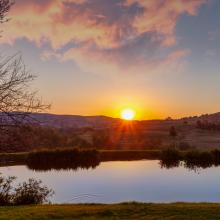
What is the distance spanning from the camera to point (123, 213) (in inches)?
609

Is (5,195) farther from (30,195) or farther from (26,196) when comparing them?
(30,195)

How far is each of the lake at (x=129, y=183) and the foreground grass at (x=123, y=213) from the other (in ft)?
20.1

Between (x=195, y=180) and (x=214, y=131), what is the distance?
2551 inches

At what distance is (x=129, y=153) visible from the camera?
4778cm

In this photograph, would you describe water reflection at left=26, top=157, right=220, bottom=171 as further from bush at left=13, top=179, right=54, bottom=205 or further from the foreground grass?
the foreground grass

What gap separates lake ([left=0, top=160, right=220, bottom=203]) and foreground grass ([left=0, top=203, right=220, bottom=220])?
20.1 feet

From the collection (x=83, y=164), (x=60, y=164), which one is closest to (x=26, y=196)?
(x=60, y=164)

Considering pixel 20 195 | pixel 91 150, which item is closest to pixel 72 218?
pixel 20 195

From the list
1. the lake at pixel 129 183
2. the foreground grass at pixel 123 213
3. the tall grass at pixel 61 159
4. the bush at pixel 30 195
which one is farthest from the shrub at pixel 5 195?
the tall grass at pixel 61 159

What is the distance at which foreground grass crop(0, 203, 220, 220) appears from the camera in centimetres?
1456

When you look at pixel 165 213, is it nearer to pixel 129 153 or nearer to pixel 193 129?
pixel 129 153

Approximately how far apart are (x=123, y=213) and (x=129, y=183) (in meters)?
13.0

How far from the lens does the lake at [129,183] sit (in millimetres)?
23328

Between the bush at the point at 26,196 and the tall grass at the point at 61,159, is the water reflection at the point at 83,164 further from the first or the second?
the bush at the point at 26,196
